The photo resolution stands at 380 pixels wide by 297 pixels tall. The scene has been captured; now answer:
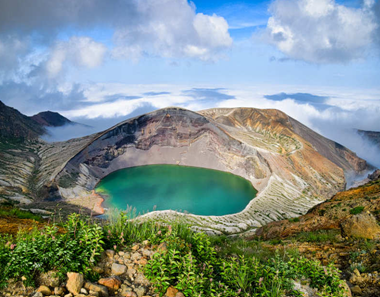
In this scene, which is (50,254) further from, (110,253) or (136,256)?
(136,256)

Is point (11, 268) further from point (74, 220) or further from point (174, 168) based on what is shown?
point (174, 168)

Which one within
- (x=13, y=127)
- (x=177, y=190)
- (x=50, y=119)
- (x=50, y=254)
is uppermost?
(x=50, y=119)

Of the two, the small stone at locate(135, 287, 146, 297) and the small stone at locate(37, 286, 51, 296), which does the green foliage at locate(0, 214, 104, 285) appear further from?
the small stone at locate(135, 287, 146, 297)

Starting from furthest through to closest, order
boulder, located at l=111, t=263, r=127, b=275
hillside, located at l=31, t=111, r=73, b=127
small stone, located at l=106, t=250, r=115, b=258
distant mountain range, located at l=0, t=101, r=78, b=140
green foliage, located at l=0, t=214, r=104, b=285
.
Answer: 1. hillside, located at l=31, t=111, r=73, b=127
2. distant mountain range, located at l=0, t=101, r=78, b=140
3. small stone, located at l=106, t=250, r=115, b=258
4. boulder, located at l=111, t=263, r=127, b=275
5. green foliage, located at l=0, t=214, r=104, b=285

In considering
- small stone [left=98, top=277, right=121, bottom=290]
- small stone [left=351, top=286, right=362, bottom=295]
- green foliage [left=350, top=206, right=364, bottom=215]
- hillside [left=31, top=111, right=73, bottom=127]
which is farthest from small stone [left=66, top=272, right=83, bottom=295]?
hillside [left=31, top=111, right=73, bottom=127]

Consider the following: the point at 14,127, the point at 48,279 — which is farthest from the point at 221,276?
the point at 14,127

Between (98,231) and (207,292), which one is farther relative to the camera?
(98,231)

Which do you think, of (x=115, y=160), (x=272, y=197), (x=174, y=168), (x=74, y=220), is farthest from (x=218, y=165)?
(x=74, y=220)
